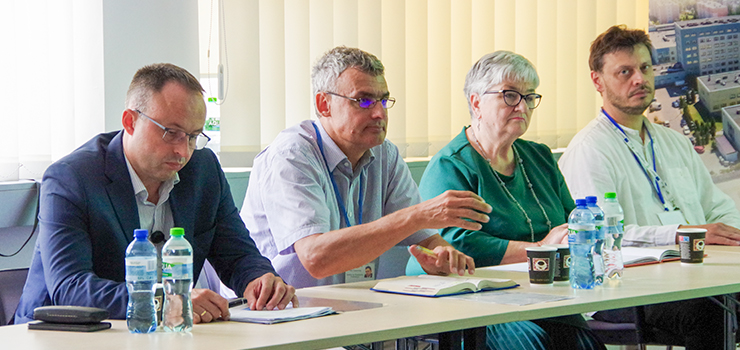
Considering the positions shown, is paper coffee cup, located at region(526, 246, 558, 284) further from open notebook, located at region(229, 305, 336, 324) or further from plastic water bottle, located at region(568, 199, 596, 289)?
open notebook, located at region(229, 305, 336, 324)

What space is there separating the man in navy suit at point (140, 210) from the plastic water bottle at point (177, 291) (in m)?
0.08

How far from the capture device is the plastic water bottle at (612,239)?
6.91 ft

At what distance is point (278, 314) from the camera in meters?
1.63

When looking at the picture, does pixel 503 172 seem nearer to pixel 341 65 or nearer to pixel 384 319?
pixel 341 65

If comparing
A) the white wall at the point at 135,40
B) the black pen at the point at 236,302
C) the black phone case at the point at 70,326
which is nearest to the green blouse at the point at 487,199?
the black pen at the point at 236,302

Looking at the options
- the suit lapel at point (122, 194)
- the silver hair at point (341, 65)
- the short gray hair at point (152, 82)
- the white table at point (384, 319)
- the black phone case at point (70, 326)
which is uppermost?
the silver hair at point (341, 65)

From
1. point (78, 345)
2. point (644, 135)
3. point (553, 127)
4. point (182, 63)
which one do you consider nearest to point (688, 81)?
point (553, 127)

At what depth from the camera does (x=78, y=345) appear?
1348mm

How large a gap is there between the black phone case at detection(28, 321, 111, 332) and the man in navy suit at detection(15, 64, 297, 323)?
0.11 m

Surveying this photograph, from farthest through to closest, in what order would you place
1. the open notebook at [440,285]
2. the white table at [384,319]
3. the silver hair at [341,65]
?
the silver hair at [341,65] < the open notebook at [440,285] < the white table at [384,319]

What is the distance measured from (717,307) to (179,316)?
6.24 feet

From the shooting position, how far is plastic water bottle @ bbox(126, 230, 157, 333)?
1.48 metres

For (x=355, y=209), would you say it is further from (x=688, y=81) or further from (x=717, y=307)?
(x=688, y=81)

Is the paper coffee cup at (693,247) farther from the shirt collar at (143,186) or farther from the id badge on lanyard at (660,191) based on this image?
the shirt collar at (143,186)
